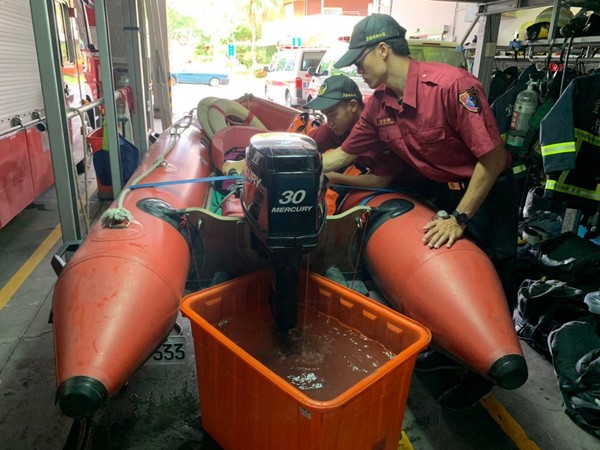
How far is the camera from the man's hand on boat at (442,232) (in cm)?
192

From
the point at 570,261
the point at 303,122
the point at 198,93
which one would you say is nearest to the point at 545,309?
the point at 570,261

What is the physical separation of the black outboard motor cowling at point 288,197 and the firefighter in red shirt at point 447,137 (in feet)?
1.93

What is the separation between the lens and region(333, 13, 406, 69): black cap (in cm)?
207

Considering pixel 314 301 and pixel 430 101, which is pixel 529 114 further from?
pixel 314 301

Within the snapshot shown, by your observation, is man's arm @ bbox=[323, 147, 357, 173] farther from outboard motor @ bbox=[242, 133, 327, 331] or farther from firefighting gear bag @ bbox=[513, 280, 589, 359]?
firefighting gear bag @ bbox=[513, 280, 589, 359]

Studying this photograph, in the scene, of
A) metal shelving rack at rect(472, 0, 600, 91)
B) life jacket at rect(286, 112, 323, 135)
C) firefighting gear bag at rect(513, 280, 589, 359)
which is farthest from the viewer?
life jacket at rect(286, 112, 323, 135)

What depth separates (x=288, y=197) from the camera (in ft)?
5.34

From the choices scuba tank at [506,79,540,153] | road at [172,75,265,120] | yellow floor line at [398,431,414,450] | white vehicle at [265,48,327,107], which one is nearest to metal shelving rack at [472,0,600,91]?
scuba tank at [506,79,540,153]

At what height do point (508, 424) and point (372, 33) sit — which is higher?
point (372, 33)

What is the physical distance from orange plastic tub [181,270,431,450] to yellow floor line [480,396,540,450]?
720 mm

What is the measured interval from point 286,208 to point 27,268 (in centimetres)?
264

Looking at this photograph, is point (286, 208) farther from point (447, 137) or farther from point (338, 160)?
point (338, 160)

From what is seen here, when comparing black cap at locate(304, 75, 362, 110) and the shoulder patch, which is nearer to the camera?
the shoulder patch

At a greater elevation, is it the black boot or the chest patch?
the chest patch
